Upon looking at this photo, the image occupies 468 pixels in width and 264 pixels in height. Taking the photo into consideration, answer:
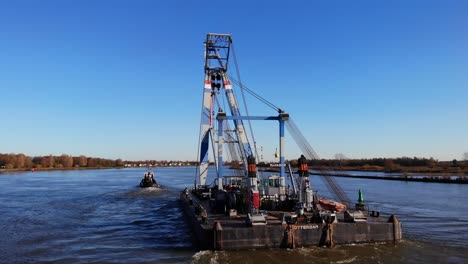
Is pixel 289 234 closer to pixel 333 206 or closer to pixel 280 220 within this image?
pixel 280 220

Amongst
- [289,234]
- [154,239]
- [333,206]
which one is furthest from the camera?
[333,206]

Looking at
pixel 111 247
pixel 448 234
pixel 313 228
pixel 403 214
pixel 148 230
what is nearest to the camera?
pixel 313 228

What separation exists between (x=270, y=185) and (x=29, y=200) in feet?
109

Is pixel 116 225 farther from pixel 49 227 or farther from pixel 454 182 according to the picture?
pixel 454 182

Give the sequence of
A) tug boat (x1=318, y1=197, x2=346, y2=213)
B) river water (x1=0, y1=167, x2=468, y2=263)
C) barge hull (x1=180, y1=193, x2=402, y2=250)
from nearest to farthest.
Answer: river water (x1=0, y1=167, x2=468, y2=263)
barge hull (x1=180, y1=193, x2=402, y2=250)
tug boat (x1=318, y1=197, x2=346, y2=213)

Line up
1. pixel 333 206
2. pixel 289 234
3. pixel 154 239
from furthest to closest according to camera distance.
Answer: pixel 333 206 < pixel 154 239 < pixel 289 234

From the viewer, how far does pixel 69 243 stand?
22500 millimetres

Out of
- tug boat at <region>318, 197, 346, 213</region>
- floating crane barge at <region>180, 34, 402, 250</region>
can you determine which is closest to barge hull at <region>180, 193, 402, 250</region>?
floating crane barge at <region>180, 34, 402, 250</region>

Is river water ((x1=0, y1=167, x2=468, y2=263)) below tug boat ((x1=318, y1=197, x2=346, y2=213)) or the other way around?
below

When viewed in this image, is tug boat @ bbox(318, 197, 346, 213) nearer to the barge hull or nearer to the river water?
the river water

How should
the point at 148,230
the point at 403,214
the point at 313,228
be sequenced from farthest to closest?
the point at 403,214 < the point at 148,230 < the point at 313,228

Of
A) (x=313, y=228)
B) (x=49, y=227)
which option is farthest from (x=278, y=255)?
(x=49, y=227)

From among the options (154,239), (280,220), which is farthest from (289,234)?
(154,239)

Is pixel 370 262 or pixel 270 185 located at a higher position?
pixel 270 185
